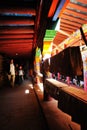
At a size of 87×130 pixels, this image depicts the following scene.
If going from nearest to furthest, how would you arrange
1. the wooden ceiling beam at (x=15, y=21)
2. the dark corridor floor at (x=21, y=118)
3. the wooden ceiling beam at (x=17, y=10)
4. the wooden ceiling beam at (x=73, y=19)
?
the wooden ceiling beam at (x=17, y=10) → the dark corridor floor at (x=21, y=118) → the wooden ceiling beam at (x=73, y=19) → the wooden ceiling beam at (x=15, y=21)

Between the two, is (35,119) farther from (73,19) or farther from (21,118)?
(73,19)

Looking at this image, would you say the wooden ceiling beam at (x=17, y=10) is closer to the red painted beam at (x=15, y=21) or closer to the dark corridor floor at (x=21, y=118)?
the red painted beam at (x=15, y=21)

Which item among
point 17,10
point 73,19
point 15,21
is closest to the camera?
point 17,10

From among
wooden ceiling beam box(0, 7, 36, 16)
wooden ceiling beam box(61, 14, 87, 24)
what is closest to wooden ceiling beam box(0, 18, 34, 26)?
wooden ceiling beam box(0, 7, 36, 16)

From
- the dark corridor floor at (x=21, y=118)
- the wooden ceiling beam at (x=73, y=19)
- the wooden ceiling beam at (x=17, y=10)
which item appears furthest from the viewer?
the wooden ceiling beam at (x=73, y=19)

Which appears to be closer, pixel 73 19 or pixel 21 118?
pixel 73 19

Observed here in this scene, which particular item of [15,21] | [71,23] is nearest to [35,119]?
[15,21]

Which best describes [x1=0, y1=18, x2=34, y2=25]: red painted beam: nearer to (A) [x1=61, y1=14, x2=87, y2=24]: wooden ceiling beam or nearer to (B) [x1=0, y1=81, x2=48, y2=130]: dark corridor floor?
(A) [x1=61, y1=14, x2=87, y2=24]: wooden ceiling beam

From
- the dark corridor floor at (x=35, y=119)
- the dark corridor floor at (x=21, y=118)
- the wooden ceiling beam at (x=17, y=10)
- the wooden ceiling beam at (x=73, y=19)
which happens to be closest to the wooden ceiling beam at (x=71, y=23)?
the wooden ceiling beam at (x=73, y=19)

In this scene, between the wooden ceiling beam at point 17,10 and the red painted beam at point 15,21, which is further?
A: the red painted beam at point 15,21

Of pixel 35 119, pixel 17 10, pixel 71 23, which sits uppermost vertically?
pixel 17 10

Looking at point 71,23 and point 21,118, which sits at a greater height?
point 71,23

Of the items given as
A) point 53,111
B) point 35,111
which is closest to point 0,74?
point 35,111

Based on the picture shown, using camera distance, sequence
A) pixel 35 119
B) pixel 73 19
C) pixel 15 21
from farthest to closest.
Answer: pixel 15 21
pixel 35 119
pixel 73 19
